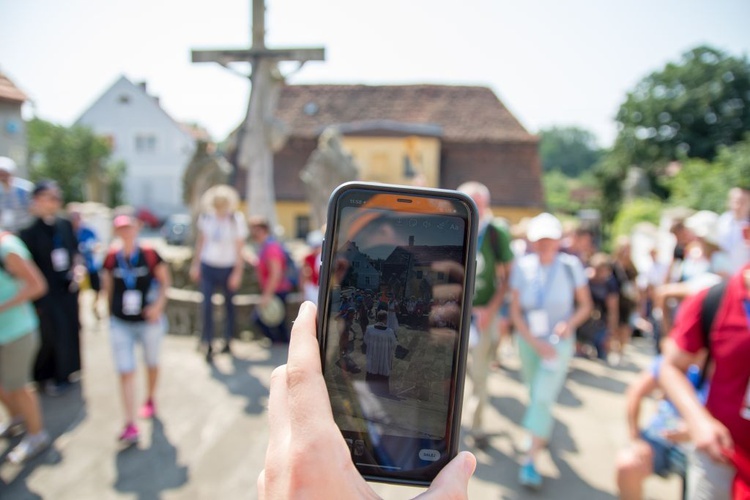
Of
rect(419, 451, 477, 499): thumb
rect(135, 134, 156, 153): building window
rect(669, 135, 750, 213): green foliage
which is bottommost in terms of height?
rect(419, 451, 477, 499): thumb

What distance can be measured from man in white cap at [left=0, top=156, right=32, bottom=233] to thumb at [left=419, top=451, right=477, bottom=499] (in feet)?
16.8

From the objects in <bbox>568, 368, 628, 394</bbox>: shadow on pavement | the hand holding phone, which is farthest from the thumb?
<bbox>568, 368, 628, 394</bbox>: shadow on pavement

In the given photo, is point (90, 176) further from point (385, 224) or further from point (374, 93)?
point (385, 224)

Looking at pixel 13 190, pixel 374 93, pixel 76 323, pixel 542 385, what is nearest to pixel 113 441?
pixel 76 323

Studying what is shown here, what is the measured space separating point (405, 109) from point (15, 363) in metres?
24.4

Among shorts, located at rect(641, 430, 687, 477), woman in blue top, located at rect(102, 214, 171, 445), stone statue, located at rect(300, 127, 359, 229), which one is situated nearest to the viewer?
shorts, located at rect(641, 430, 687, 477)

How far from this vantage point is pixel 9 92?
10.2 ft

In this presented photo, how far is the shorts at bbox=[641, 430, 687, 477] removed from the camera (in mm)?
2609

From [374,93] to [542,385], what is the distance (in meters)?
25.2

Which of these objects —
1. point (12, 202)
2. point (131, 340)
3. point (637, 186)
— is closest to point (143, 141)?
point (12, 202)

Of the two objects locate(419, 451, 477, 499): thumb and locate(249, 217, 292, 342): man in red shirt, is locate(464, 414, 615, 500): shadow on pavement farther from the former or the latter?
locate(249, 217, 292, 342): man in red shirt

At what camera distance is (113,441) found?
403 centimetres

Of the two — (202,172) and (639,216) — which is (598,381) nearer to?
(202,172)

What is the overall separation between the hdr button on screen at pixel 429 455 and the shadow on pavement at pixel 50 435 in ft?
11.2
